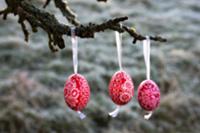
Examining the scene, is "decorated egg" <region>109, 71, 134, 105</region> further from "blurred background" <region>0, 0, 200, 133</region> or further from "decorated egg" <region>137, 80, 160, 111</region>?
"blurred background" <region>0, 0, 200, 133</region>

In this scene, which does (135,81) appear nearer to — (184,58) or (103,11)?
(184,58)

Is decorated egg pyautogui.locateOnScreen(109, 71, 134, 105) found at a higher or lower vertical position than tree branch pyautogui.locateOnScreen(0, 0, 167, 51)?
lower

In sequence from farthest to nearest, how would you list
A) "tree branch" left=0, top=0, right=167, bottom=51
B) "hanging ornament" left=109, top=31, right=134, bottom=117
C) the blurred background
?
the blurred background < "hanging ornament" left=109, top=31, right=134, bottom=117 < "tree branch" left=0, top=0, right=167, bottom=51

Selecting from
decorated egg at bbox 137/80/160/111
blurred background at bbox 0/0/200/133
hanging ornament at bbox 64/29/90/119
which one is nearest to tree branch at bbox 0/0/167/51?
hanging ornament at bbox 64/29/90/119

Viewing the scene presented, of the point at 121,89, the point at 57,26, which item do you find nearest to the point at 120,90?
the point at 121,89

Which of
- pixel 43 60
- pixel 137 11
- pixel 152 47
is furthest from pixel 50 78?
pixel 137 11

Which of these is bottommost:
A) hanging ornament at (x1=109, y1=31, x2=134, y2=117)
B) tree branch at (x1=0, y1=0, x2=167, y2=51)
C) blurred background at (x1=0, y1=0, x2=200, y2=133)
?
blurred background at (x1=0, y1=0, x2=200, y2=133)
